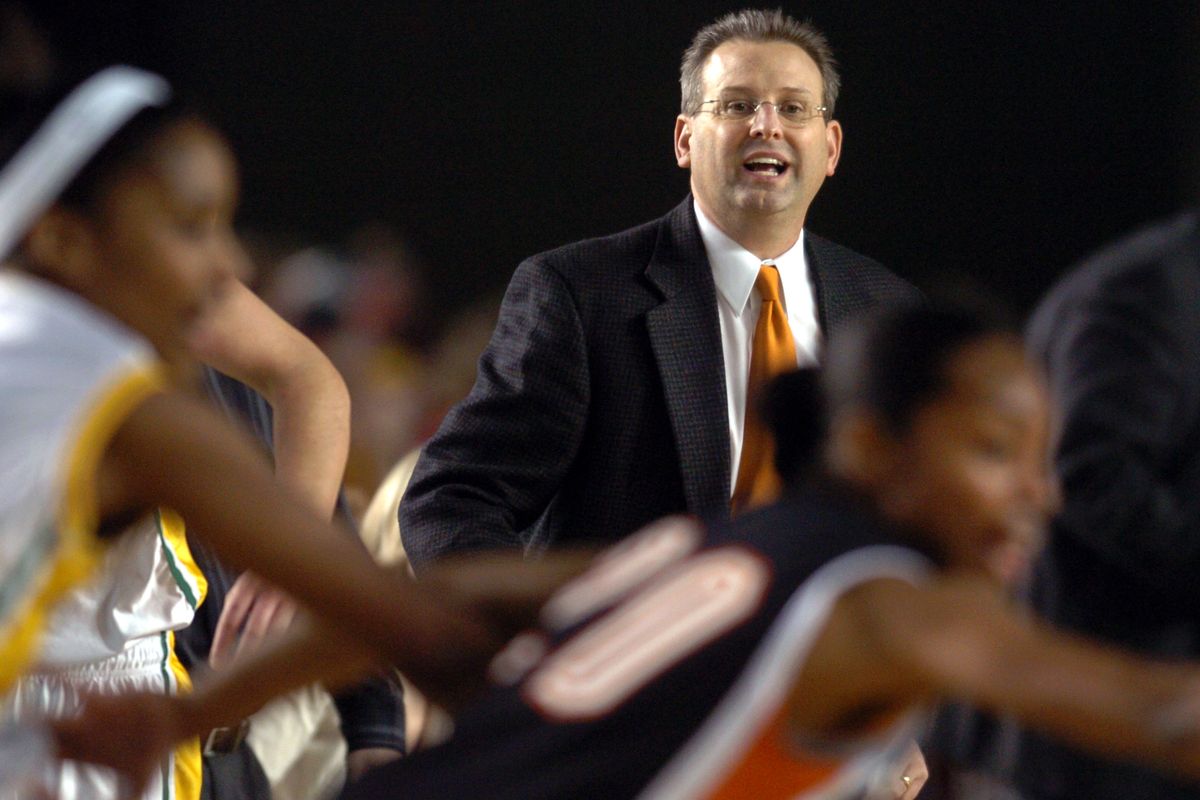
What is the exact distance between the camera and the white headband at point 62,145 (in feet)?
4.87

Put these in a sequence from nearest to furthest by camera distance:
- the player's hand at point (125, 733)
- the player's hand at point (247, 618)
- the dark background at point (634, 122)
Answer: the player's hand at point (125, 733) < the player's hand at point (247, 618) < the dark background at point (634, 122)

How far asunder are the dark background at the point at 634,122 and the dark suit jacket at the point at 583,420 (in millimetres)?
4463

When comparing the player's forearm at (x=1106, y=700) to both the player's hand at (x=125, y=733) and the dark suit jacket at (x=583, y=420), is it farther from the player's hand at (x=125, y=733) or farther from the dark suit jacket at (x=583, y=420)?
the dark suit jacket at (x=583, y=420)

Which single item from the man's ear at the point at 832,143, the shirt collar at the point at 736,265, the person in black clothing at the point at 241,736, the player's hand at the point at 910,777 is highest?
the man's ear at the point at 832,143

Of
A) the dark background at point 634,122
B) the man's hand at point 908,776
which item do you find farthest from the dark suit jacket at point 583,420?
the dark background at point 634,122

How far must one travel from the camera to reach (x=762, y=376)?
9.23ft

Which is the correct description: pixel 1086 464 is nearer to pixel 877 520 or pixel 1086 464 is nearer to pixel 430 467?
pixel 877 520

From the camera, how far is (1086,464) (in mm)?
2121

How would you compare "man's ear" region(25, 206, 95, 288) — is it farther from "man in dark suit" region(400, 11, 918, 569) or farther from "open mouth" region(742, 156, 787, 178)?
"open mouth" region(742, 156, 787, 178)

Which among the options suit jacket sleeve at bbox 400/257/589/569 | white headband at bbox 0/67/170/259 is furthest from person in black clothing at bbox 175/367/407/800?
white headband at bbox 0/67/170/259

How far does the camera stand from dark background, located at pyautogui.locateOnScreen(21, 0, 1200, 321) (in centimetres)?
730

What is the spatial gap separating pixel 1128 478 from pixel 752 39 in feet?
4.14

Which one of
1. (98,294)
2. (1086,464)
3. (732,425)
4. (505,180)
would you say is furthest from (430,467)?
(505,180)

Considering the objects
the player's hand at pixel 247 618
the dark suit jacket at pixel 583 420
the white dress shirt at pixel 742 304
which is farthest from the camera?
the white dress shirt at pixel 742 304
